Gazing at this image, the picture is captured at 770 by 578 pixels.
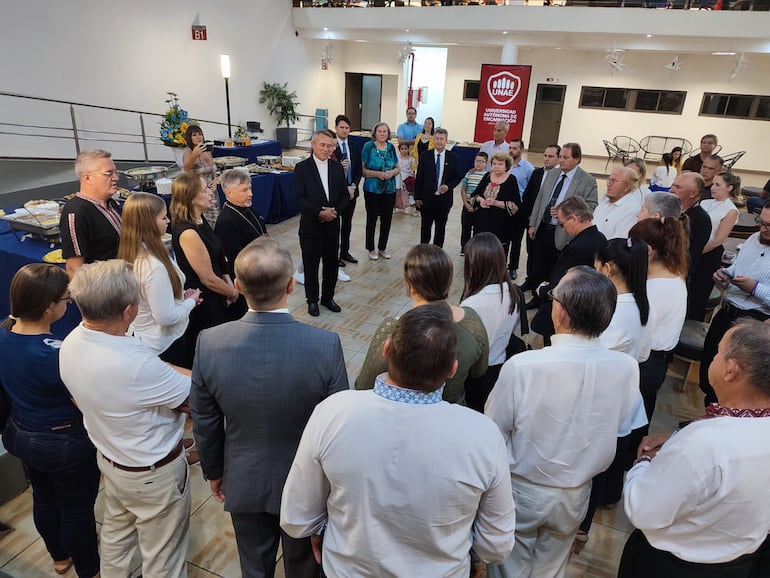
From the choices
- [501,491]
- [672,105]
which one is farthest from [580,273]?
[672,105]

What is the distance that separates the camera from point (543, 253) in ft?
15.4

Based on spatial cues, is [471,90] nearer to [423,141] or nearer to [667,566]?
[423,141]

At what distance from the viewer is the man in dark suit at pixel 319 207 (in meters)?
4.30

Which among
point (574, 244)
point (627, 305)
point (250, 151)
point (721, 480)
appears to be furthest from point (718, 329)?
point (250, 151)

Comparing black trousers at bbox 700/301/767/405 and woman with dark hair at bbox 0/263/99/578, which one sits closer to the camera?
woman with dark hair at bbox 0/263/99/578

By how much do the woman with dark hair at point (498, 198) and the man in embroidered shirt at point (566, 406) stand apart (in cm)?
322

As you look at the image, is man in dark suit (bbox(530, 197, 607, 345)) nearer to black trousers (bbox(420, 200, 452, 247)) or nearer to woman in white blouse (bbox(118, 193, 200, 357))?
woman in white blouse (bbox(118, 193, 200, 357))

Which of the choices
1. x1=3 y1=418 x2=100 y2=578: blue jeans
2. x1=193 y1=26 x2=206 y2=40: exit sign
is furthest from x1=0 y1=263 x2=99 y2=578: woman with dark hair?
x1=193 y1=26 x2=206 y2=40: exit sign

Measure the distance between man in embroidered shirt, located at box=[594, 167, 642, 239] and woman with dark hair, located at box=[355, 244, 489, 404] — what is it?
89.5 inches

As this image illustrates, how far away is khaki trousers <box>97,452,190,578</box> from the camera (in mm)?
1755

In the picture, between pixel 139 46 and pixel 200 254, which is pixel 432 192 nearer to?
pixel 200 254

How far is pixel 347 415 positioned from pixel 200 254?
195cm

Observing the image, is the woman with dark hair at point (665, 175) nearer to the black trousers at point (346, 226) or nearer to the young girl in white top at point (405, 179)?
the young girl in white top at point (405, 179)

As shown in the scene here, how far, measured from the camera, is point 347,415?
1.12m
